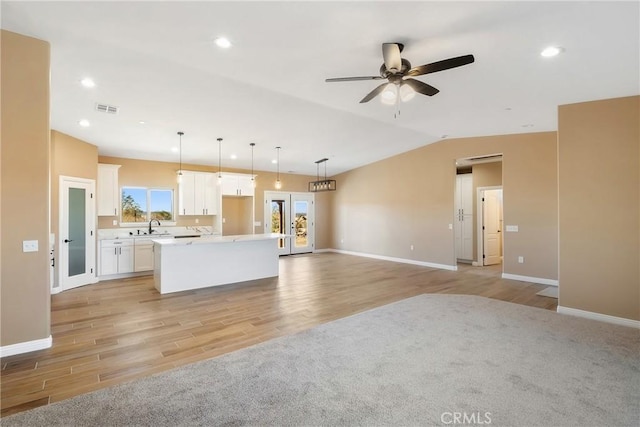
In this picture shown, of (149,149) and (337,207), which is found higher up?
(149,149)

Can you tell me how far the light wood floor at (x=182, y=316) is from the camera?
2.62m

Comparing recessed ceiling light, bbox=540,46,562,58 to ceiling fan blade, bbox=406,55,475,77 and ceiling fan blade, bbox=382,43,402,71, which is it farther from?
ceiling fan blade, bbox=382,43,402,71

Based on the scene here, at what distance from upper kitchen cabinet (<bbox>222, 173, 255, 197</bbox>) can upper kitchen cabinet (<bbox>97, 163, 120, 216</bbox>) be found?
7.92 feet

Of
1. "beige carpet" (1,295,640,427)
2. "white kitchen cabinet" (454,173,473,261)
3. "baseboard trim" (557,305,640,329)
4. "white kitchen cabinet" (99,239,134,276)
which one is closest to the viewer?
"beige carpet" (1,295,640,427)

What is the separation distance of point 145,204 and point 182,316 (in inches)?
167

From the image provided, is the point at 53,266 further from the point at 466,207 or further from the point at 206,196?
the point at 466,207

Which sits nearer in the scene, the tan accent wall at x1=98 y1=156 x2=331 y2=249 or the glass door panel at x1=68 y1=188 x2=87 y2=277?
the glass door panel at x1=68 y1=188 x2=87 y2=277

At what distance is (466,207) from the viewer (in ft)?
28.0

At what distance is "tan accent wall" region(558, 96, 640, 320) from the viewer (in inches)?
147

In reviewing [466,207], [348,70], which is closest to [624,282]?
[348,70]

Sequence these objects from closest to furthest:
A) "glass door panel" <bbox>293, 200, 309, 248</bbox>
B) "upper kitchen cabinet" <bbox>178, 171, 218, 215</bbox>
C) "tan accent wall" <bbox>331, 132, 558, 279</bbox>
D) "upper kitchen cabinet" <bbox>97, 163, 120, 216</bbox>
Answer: "tan accent wall" <bbox>331, 132, 558, 279</bbox> < "upper kitchen cabinet" <bbox>97, 163, 120, 216</bbox> < "upper kitchen cabinet" <bbox>178, 171, 218, 215</bbox> < "glass door panel" <bbox>293, 200, 309, 248</bbox>

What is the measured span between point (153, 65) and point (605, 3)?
13.7ft

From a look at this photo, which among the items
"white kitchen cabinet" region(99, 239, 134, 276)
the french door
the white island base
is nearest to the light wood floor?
the white island base

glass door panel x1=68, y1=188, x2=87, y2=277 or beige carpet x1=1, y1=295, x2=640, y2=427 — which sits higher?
glass door panel x1=68, y1=188, x2=87, y2=277
